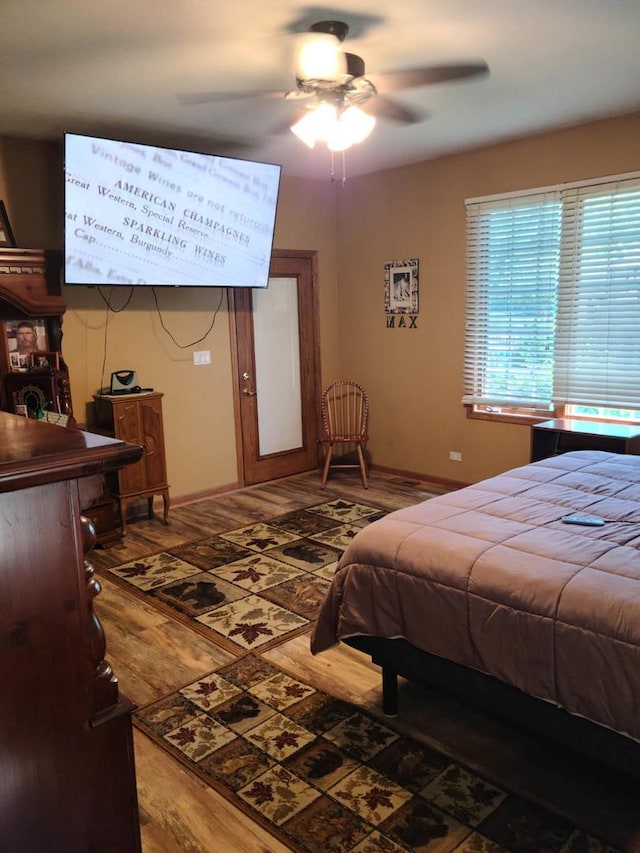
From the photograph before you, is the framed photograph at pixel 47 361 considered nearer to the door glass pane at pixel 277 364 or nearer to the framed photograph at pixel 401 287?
the door glass pane at pixel 277 364

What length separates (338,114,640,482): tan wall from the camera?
4.73 metres

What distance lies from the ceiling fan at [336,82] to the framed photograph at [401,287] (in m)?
2.15

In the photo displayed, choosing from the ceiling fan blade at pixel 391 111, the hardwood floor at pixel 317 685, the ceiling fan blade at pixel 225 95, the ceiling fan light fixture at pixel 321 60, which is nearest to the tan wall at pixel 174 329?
the ceiling fan blade at pixel 225 95

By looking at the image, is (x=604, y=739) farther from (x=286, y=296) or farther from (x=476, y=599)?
(x=286, y=296)

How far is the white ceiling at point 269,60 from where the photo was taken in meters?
2.59

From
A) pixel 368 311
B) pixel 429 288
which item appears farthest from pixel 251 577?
pixel 368 311

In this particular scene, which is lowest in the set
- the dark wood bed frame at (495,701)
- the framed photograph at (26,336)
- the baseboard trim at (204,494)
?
the baseboard trim at (204,494)

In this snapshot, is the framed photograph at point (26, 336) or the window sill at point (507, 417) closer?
the framed photograph at point (26, 336)

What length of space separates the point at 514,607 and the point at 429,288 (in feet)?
13.1

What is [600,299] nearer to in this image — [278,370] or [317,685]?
[278,370]

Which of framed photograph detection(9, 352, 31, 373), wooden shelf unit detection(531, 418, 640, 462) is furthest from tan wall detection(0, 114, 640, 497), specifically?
wooden shelf unit detection(531, 418, 640, 462)

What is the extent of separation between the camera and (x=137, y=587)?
12.3ft

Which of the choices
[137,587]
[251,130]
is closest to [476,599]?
[137,587]

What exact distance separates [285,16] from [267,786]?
2919mm
